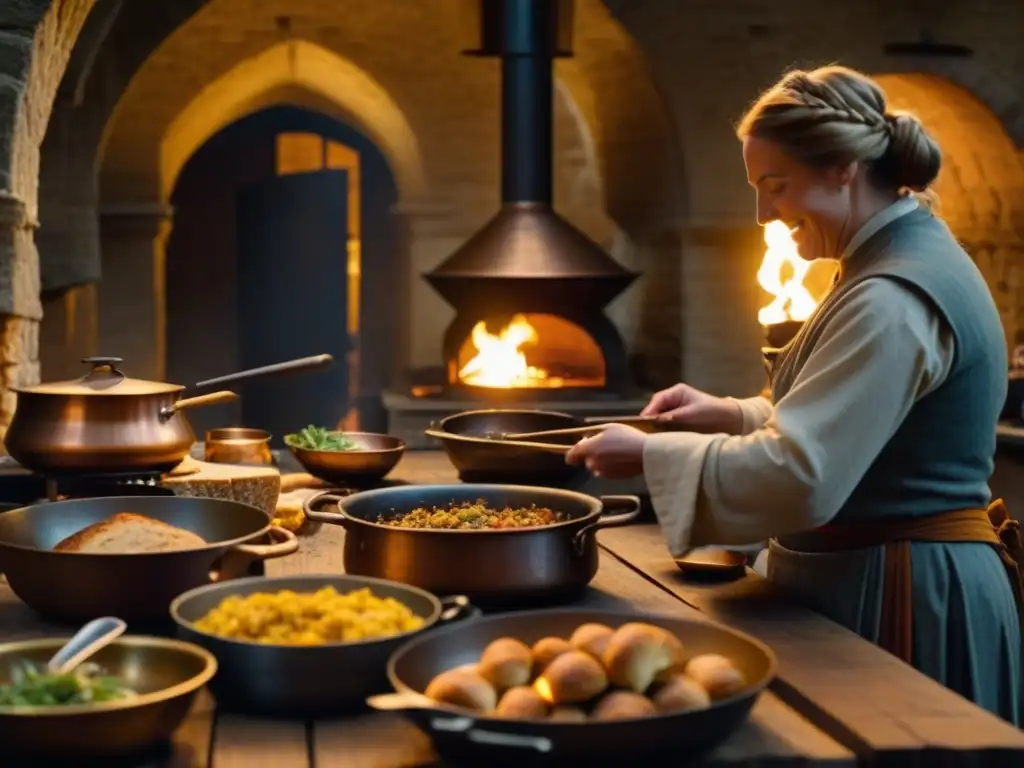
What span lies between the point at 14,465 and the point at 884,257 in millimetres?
1965

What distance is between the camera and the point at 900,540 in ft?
8.02

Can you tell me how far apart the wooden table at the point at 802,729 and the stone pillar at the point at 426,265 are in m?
6.34

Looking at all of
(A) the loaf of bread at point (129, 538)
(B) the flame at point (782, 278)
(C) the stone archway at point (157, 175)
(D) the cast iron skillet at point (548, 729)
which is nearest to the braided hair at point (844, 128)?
(D) the cast iron skillet at point (548, 729)

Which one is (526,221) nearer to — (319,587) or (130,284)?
(130,284)

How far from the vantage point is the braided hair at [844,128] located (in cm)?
239

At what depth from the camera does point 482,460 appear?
10.6 ft

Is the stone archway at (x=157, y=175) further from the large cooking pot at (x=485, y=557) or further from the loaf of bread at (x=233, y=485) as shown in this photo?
the large cooking pot at (x=485, y=557)

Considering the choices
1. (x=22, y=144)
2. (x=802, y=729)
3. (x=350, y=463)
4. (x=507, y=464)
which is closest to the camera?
(x=802, y=729)

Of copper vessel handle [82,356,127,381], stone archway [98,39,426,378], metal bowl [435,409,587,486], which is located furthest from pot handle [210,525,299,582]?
stone archway [98,39,426,378]

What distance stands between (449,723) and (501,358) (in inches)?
230

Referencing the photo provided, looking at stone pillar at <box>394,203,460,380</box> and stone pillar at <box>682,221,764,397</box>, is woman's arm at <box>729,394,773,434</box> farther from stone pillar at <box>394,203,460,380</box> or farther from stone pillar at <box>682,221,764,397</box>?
stone pillar at <box>394,203,460,380</box>

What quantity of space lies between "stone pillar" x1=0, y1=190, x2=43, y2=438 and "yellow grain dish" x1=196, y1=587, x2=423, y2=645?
224cm

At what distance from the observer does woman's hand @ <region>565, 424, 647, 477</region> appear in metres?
2.32

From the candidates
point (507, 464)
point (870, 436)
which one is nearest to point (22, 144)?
point (507, 464)
